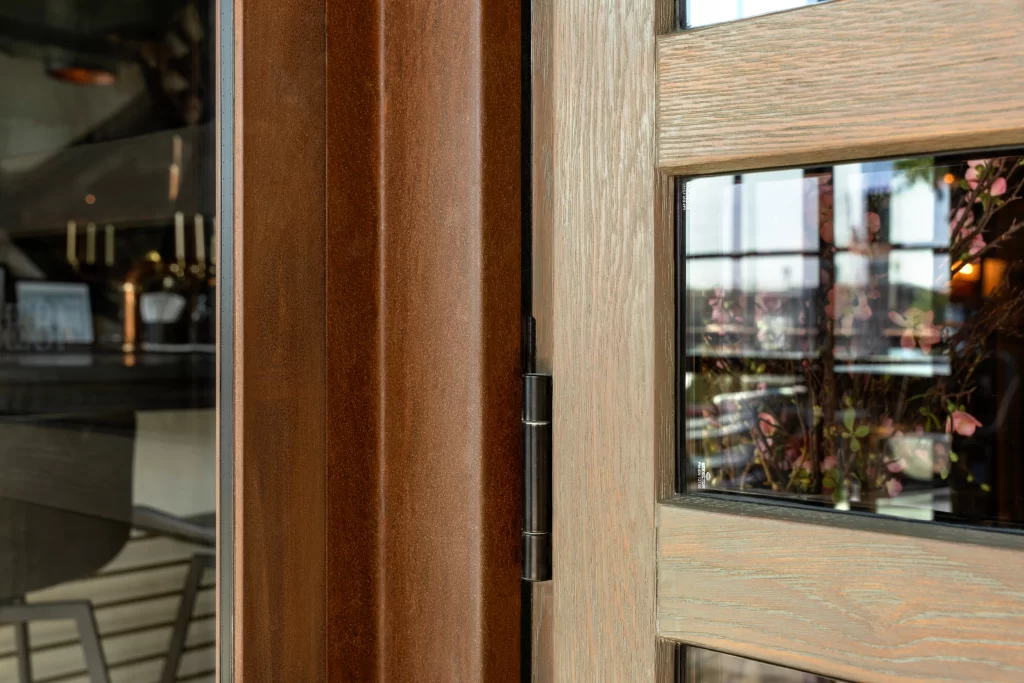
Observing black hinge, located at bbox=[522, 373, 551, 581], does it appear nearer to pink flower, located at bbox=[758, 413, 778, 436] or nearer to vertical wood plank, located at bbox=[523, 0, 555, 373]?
vertical wood plank, located at bbox=[523, 0, 555, 373]

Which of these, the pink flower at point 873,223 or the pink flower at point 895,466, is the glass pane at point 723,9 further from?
the pink flower at point 895,466

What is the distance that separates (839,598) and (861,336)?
175mm

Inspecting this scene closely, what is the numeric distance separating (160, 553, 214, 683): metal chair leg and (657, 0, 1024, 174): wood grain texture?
51cm

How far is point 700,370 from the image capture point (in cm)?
65

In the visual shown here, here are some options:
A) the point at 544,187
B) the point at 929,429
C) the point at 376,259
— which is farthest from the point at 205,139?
the point at 929,429

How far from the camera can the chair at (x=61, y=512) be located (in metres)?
0.64

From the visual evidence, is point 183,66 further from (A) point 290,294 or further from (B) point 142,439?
(B) point 142,439

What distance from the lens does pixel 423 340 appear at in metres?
0.76

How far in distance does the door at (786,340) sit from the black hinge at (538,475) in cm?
2

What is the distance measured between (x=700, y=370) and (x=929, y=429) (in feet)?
0.54

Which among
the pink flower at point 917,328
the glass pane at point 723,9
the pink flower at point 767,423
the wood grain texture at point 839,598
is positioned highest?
the glass pane at point 723,9

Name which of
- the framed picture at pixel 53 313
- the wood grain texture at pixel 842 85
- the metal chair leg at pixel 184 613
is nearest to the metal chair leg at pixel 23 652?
the metal chair leg at pixel 184 613

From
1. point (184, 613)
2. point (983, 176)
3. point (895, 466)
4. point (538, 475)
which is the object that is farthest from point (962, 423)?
point (184, 613)

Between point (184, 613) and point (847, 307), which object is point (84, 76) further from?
point (847, 307)
